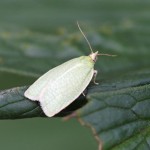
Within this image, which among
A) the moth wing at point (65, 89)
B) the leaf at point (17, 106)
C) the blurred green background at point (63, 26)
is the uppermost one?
the leaf at point (17, 106)

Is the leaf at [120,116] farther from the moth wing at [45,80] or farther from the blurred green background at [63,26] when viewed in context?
the blurred green background at [63,26]

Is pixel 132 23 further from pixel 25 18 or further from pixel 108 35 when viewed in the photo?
pixel 25 18

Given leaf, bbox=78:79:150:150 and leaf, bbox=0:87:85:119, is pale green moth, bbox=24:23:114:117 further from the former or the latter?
leaf, bbox=78:79:150:150

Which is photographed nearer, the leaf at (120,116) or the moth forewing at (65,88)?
the leaf at (120,116)

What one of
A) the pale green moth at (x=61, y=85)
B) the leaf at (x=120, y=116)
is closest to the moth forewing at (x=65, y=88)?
the pale green moth at (x=61, y=85)

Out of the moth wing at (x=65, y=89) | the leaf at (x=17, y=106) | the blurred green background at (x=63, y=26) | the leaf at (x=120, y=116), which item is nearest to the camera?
the leaf at (x=120, y=116)

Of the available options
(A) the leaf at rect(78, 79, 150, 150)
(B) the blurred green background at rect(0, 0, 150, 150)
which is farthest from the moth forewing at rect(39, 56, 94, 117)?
(B) the blurred green background at rect(0, 0, 150, 150)

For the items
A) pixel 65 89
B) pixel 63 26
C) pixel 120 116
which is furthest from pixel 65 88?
pixel 63 26
